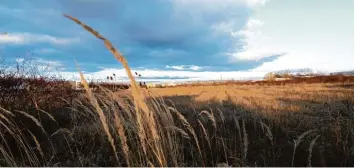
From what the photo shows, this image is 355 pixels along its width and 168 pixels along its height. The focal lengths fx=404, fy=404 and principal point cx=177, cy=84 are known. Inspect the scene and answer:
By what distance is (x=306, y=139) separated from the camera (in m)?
5.19

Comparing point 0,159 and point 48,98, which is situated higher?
point 48,98

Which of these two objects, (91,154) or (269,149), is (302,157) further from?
(91,154)

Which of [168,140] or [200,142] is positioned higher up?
[168,140]

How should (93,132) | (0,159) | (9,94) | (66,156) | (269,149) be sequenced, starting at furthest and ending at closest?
(9,94) → (93,132) → (66,156) → (0,159) → (269,149)

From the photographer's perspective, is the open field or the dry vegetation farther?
the open field

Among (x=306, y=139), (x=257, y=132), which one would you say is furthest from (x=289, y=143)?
(x=257, y=132)

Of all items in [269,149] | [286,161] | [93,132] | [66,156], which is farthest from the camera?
[93,132]

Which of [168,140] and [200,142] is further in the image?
[200,142]

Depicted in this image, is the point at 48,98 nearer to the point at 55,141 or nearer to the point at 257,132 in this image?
the point at 55,141

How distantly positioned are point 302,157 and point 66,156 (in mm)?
3060

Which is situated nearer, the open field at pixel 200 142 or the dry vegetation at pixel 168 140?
the dry vegetation at pixel 168 140

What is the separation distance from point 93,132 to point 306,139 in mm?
3153

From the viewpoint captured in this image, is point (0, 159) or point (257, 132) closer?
point (0, 159)

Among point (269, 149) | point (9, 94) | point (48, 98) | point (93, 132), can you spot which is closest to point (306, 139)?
point (269, 149)
